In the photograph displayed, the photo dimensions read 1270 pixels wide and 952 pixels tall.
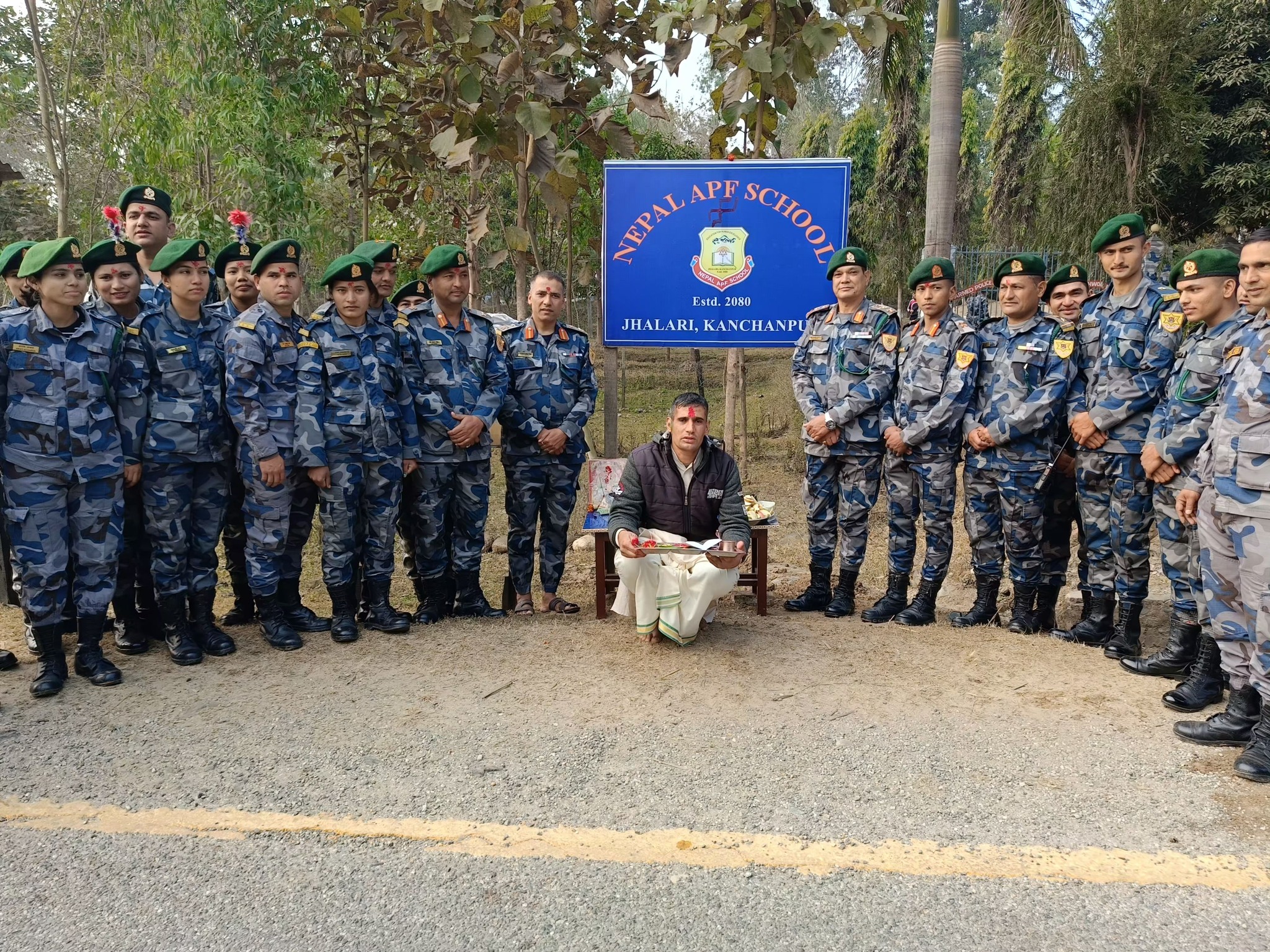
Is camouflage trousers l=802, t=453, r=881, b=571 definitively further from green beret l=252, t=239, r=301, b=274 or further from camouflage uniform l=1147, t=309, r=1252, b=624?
green beret l=252, t=239, r=301, b=274

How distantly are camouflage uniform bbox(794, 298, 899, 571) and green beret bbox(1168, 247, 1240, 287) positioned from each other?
1413 millimetres

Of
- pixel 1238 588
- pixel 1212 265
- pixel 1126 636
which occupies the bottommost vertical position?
pixel 1126 636

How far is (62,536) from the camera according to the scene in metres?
3.84

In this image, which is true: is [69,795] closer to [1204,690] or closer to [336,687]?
[336,687]

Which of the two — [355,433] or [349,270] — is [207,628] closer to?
[355,433]

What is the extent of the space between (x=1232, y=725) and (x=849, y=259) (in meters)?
2.79

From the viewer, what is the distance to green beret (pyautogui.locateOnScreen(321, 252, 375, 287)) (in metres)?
4.45

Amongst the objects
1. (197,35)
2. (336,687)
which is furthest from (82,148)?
(336,687)

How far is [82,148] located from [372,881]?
50.3 feet

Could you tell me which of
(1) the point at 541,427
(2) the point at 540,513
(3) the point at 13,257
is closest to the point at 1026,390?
(1) the point at 541,427

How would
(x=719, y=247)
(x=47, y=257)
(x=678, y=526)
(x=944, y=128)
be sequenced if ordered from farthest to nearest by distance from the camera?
(x=944, y=128) → (x=719, y=247) → (x=678, y=526) → (x=47, y=257)

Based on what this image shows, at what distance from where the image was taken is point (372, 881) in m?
2.50

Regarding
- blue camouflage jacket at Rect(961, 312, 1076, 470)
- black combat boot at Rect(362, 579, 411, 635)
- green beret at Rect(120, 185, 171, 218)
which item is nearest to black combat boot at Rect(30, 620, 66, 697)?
black combat boot at Rect(362, 579, 411, 635)

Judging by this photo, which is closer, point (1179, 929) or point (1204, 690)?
point (1179, 929)
